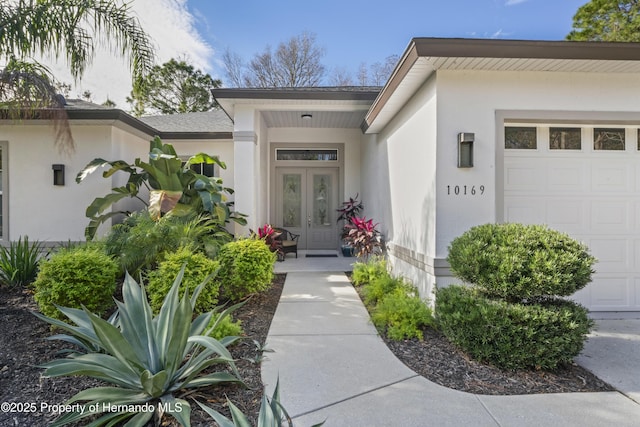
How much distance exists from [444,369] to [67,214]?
775cm

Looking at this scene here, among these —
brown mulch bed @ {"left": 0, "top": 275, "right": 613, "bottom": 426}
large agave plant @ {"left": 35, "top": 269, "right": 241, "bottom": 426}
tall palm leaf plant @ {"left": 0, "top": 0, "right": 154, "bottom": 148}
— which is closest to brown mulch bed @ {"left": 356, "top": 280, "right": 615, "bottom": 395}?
brown mulch bed @ {"left": 0, "top": 275, "right": 613, "bottom": 426}

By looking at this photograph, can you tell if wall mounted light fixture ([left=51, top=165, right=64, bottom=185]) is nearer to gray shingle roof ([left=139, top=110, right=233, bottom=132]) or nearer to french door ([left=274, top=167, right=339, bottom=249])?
gray shingle roof ([left=139, top=110, right=233, bottom=132])

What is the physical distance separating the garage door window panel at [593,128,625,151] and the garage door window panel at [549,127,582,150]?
9.0 inches

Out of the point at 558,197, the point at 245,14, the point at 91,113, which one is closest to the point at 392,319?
the point at 558,197

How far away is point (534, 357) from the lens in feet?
9.62

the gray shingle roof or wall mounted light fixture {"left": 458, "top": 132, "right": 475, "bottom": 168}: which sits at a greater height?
the gray shingle roof

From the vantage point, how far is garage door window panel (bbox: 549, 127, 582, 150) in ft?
14.7

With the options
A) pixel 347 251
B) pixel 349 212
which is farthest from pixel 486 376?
pixel 349 212

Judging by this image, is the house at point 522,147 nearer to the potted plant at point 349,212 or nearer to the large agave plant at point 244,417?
the large agave plant at point 244,417

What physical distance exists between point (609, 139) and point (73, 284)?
6.79 m

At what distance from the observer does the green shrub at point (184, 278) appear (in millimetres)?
4059

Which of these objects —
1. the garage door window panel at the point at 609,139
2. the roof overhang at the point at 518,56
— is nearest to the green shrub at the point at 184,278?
the roof overhang at the point at 518,56

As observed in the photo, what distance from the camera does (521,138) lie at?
445cm

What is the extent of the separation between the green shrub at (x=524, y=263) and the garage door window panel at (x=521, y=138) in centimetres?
155
